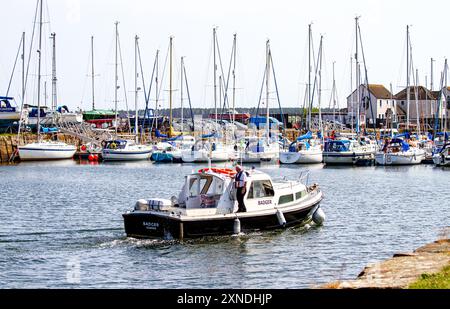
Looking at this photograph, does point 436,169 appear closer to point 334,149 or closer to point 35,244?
point 334,149

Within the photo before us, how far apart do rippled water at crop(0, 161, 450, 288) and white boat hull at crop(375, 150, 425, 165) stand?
23549 millimetres

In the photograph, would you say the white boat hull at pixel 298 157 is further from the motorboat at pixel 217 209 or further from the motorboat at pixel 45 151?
the motorboat at pixel 217 209

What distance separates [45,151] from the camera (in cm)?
8919

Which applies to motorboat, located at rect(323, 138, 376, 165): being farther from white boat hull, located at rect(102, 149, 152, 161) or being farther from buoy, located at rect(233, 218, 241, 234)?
buoy, located at rect(233, 218, 241, 234)

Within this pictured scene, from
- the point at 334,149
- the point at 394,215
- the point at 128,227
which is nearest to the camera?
the point at 128,227

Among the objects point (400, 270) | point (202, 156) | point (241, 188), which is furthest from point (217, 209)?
point (202, 156)

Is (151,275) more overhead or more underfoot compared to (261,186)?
more underfoot

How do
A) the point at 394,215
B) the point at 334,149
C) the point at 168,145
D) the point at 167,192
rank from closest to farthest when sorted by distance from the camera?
the point at 394,215
the point at 167,192
the point at 334,149
the point at 168,145

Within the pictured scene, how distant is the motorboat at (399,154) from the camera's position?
7956cm

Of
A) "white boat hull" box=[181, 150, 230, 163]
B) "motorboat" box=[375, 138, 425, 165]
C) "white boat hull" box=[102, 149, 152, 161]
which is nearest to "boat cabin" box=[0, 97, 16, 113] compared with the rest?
"white boat hull" box=[102, 149, 152, 161]

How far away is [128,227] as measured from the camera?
1182 inches

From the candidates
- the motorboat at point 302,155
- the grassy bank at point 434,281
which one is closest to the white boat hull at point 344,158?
the motorboat at point 302,155

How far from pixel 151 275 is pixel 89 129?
82381 millimetres

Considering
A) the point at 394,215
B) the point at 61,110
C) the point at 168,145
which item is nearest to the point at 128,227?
the point at 394,215
